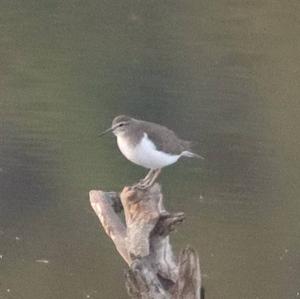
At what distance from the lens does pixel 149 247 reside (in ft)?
7.39

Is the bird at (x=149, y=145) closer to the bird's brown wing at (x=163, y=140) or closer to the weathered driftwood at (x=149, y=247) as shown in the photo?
the bird's brown wing at (x=163, y=140)

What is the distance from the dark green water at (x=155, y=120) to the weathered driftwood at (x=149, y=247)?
3.91ft

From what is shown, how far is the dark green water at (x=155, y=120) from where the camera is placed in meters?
3.64

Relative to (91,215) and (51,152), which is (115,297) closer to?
(91,215)

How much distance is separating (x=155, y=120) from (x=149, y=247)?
6.40 feet

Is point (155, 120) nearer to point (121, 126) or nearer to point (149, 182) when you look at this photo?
point (121, 126)

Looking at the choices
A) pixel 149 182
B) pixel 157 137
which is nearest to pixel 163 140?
pixel 157 137

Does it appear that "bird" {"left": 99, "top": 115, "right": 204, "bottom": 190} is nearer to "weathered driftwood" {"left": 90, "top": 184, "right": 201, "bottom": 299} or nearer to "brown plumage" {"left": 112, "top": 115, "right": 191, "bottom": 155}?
"brown plumage" {"left": 112, "top": 115, "right": 191, "bottom": 155}

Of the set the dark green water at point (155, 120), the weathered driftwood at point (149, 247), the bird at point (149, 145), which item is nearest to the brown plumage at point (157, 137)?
the bird at point (149, 145)

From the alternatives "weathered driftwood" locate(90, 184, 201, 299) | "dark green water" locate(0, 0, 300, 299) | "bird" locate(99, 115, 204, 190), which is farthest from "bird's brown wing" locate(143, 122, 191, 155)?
"dark green water" locate(0, 0, 300, 299)

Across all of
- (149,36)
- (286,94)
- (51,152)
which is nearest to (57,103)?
(51,152)

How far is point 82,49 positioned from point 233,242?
1.19 metres

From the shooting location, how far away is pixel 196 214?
3777mm

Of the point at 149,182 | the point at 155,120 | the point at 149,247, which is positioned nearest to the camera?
the point at 149,247
